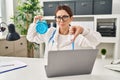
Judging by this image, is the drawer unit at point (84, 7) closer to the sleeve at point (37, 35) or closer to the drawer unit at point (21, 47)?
the drawer unit at point (21, 47)

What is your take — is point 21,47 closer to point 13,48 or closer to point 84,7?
point 13,48

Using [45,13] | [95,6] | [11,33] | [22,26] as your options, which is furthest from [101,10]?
[11,33]

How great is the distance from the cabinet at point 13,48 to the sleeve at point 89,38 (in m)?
1.56

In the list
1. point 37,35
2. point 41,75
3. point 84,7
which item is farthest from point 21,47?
point 41,75

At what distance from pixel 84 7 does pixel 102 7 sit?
12.6 inches

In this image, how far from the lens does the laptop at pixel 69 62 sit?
38.1 inches

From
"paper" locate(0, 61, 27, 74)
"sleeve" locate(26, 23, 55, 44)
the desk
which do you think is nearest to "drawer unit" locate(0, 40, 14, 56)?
"sleeve" locate(26, 23, 55, 44)

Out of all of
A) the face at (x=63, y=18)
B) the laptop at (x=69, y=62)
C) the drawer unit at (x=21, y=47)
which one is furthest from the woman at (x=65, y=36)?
the drawer unit at (x=21, y=47)

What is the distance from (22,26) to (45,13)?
1.96 ft

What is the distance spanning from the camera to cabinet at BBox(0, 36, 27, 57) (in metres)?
2.67

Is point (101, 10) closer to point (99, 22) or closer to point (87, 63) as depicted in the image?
point (99, 22)

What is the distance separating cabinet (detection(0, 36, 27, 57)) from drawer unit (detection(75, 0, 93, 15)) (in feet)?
3.81

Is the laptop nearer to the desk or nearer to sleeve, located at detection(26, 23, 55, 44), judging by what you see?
the desk

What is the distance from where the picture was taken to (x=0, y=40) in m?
2.62
